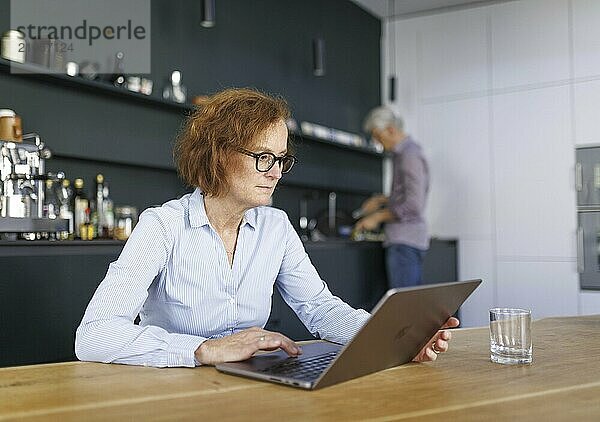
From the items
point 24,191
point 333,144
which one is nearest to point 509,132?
point 333,144

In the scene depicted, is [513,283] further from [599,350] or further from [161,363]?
[161,363]

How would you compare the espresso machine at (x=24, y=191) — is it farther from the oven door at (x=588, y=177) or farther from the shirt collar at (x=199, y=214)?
the oven door at (x=588, y=177)

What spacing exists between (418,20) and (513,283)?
2.33m

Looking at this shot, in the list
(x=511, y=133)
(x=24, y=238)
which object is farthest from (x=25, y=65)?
(x=511, y=133)

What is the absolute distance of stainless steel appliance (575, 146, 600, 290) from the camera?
18.0ft

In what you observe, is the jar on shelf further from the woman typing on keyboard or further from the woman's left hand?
the woman's left hand

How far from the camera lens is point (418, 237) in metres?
4.99

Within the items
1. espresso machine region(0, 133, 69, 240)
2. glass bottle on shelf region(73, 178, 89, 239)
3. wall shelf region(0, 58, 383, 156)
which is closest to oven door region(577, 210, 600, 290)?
wall shelf region(0, 58, 383, 156)

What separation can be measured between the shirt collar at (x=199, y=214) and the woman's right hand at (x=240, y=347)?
429 millimetres

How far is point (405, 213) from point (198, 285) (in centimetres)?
331

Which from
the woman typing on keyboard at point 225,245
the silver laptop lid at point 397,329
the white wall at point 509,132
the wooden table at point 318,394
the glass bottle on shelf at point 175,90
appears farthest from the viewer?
the white wall at point 509,132

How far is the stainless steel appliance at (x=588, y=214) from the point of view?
5.48m

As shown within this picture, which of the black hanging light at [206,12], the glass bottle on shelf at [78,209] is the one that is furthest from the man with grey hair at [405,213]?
the glass bottle on shelf at [78,209]

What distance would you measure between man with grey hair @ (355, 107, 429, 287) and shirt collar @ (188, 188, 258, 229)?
3125 mm
